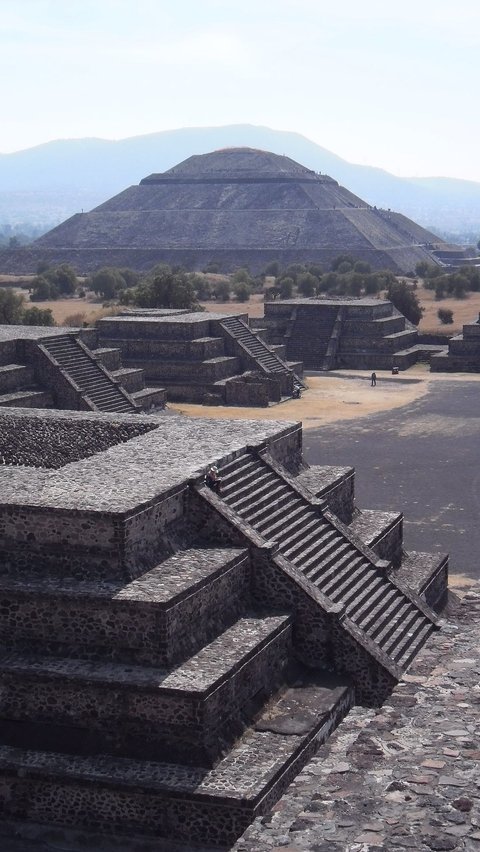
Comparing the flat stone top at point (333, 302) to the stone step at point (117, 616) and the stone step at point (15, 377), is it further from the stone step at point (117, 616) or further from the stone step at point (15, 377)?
the stone step at point (117, 616)

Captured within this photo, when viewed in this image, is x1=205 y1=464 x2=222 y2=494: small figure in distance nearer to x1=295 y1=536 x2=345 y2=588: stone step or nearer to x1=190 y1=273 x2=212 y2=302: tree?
x1=295 y1=536 x2=345 y2=588: stone step

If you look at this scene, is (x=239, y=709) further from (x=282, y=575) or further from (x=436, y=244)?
(x=436, y=244)

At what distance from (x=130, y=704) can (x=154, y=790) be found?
967mm

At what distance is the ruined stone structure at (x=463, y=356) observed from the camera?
4584 cm

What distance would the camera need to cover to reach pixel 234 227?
4272 inches

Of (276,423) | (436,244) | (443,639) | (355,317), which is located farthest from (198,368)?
(436,244)

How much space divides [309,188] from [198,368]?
83083mm

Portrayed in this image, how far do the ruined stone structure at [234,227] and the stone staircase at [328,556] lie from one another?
8135cm

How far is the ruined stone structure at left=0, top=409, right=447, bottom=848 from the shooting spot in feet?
37.1

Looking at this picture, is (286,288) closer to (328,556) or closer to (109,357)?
(109,357)

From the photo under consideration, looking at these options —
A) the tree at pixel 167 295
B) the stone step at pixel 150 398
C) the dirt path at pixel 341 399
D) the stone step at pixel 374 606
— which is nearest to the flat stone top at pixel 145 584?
the stone step at pixel 374 606

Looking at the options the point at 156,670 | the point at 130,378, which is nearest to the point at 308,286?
the point at 130,378

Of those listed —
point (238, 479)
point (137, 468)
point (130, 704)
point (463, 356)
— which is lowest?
point (130, 704)

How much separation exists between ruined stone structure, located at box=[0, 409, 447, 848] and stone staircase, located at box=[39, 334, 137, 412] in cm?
1527
